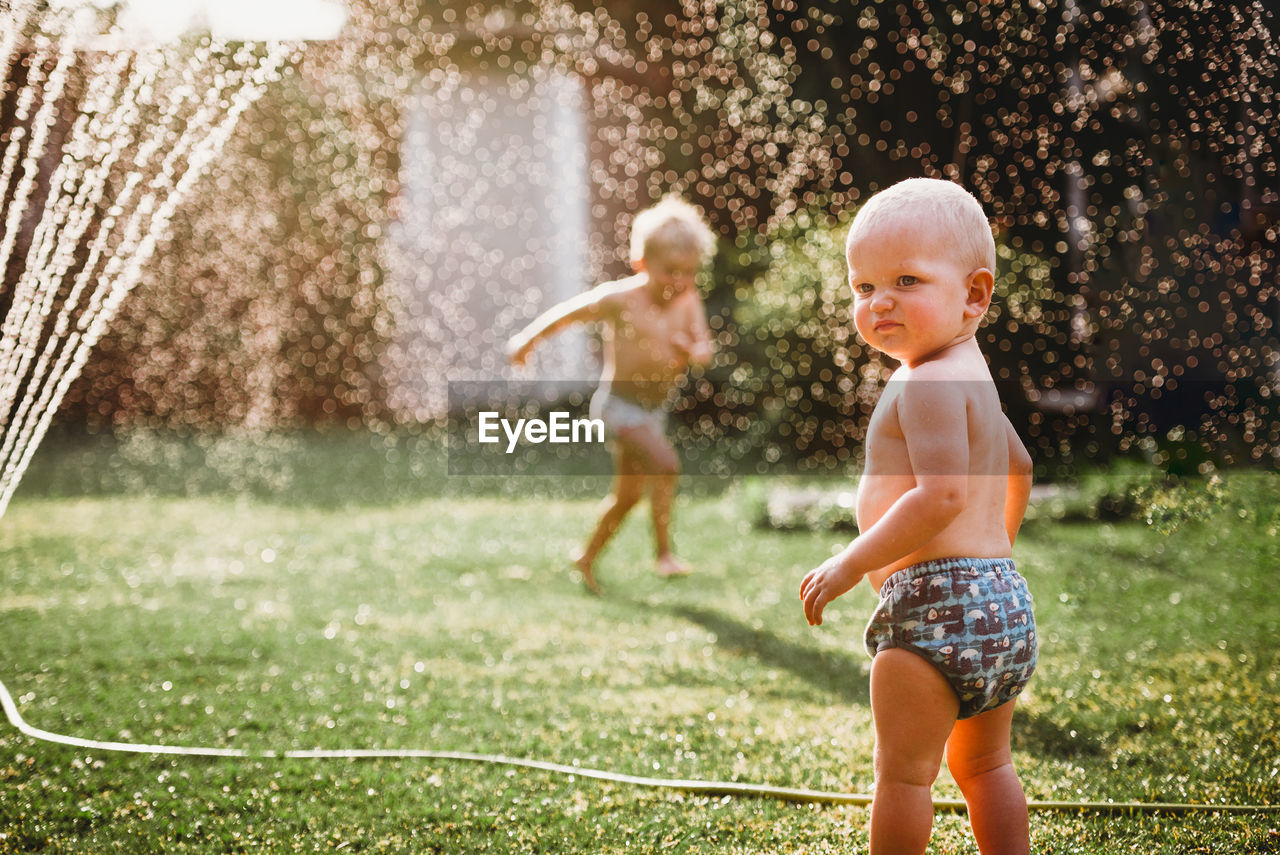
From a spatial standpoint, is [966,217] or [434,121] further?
[434,121]

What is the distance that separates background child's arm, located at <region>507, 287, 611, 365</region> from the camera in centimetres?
347

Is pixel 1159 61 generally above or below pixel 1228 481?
above

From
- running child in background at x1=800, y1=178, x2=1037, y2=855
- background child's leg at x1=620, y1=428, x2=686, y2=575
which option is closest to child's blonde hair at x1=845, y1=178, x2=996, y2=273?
running child in background at x1=800, y1=178, x2=1037, y2=855

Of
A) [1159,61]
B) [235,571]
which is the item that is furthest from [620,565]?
[1159,61]

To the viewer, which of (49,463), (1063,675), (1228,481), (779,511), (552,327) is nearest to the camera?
(1228,481)

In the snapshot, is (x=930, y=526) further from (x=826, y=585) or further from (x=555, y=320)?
(x=555, y=320)

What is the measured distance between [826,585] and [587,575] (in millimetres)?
2479

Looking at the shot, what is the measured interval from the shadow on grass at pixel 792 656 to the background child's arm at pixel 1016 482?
102 cm

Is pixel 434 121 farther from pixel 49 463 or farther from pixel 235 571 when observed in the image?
pixel 235 571


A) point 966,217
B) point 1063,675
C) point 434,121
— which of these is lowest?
point 1063,675

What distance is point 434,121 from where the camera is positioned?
9391 mm

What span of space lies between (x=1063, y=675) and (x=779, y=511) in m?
2.20

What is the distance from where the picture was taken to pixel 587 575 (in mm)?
3672

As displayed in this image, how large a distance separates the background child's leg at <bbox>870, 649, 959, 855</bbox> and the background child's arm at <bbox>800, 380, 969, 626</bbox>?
0.14 m
